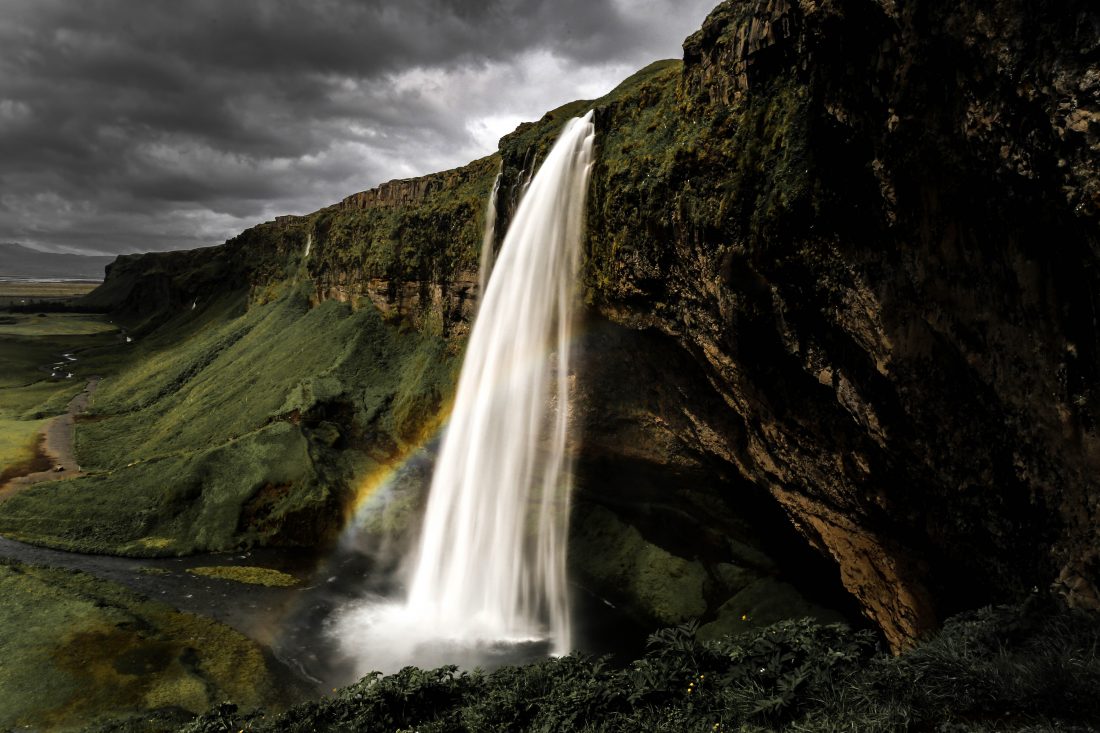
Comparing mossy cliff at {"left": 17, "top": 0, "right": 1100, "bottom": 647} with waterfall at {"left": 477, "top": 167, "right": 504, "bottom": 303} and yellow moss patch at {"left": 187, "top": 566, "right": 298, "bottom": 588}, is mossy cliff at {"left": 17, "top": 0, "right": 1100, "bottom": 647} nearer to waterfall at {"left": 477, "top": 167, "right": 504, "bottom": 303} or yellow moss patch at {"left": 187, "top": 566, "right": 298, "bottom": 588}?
waterfall at {"left": 477, "top": 167, "right": 504, "bottom": 303}

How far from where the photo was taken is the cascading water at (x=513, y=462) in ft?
77.9

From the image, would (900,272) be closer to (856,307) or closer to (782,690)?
(856,307)

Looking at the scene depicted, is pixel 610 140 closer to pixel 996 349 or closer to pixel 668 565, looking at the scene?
pixel 996 349

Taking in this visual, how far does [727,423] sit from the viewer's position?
803 inches

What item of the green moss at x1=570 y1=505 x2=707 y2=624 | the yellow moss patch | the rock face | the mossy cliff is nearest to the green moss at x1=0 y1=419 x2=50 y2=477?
the yellow moss patch

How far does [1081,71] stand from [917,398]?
6646mm

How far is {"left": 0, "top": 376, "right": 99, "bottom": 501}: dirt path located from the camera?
39.0 meters

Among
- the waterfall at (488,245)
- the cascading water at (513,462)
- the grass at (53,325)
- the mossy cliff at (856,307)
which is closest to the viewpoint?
the mossy cliff at (856,307)

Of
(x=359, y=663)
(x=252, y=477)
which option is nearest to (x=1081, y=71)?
(x=359, y=663)

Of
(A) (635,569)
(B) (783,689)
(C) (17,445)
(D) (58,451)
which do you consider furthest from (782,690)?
(C) (17,445)

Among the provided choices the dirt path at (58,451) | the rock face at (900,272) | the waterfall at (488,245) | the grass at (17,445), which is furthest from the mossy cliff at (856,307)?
the grass at (17,445)

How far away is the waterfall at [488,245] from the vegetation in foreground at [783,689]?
2178cm

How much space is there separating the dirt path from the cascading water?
29436 mm

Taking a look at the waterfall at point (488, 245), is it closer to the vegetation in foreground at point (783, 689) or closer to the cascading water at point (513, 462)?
the cascading water at point (513, 462)
